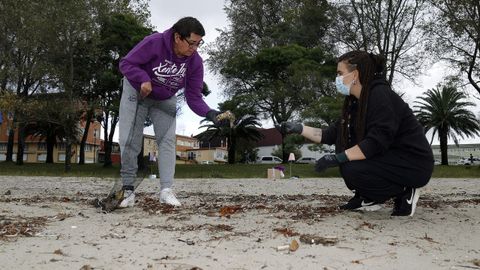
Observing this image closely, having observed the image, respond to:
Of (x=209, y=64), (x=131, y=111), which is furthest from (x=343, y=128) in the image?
(x=209, y=64)

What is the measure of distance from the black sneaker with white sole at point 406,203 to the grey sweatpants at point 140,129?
222 cm

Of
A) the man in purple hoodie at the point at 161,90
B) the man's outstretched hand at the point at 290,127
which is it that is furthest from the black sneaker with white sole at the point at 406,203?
the man in purple hoodie at the point at 161,90

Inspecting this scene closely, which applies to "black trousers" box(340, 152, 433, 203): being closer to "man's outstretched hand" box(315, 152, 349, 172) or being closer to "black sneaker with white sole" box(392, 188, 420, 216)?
"black sneaker with white sole" box(392, 188, 420, 216)

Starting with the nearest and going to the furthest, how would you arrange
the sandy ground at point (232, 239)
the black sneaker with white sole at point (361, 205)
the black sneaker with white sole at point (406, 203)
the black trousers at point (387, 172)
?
the sandy ground at point (232, 239) < the black trousers at point (387, 172) < the black sneaker with white sole at point (406, 203) < the black sneaker with white sole at point (361, 205)

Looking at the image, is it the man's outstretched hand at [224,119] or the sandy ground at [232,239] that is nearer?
the sandy ground at [232,239]

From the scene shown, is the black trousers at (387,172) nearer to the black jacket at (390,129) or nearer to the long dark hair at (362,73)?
the black jacket at (390,129)

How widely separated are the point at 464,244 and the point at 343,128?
56.6 inches

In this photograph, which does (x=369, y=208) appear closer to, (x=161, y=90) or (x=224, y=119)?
(x=224, y=119)

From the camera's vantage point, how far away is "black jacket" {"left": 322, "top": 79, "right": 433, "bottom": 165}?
3.55 m

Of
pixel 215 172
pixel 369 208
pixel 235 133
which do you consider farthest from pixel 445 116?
pixel 369 208

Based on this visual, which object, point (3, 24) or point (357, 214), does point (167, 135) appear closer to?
point (357, 214)

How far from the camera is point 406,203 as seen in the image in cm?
389

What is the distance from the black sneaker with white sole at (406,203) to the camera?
3.89m

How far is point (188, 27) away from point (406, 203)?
241 cm
